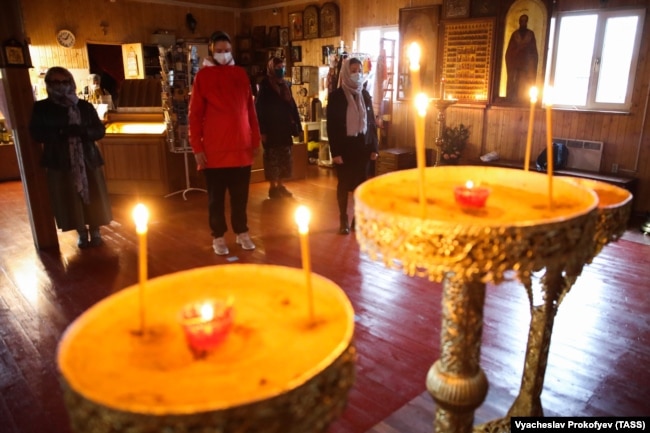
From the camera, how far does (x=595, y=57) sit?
580cm

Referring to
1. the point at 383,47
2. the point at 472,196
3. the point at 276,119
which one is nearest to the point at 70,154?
the point at 276,119

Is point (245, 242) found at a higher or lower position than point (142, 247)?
lower

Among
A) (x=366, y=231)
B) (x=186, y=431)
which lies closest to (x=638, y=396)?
(x=366, y=231)

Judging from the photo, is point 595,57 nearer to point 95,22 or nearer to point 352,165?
point 352,165

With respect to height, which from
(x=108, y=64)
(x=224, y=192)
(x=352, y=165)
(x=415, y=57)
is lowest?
(x=224, y=192)

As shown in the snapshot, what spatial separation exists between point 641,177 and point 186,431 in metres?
6.26

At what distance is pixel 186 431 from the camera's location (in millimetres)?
718

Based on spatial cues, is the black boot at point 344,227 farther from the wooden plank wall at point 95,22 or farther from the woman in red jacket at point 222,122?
the wooden plank wall at point 95,22

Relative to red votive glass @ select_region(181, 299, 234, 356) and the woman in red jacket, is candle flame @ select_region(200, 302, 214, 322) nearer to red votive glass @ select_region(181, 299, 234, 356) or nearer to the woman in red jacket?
red votive glass @ select_region(181, 299, 234, 356)

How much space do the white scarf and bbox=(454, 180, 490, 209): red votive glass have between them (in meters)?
3.13

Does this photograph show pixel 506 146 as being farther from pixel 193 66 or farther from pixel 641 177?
pixel 193 66

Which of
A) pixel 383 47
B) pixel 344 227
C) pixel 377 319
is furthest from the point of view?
pixel 383 47

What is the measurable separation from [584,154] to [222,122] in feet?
14.7

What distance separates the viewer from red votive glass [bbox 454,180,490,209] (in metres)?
1.33
